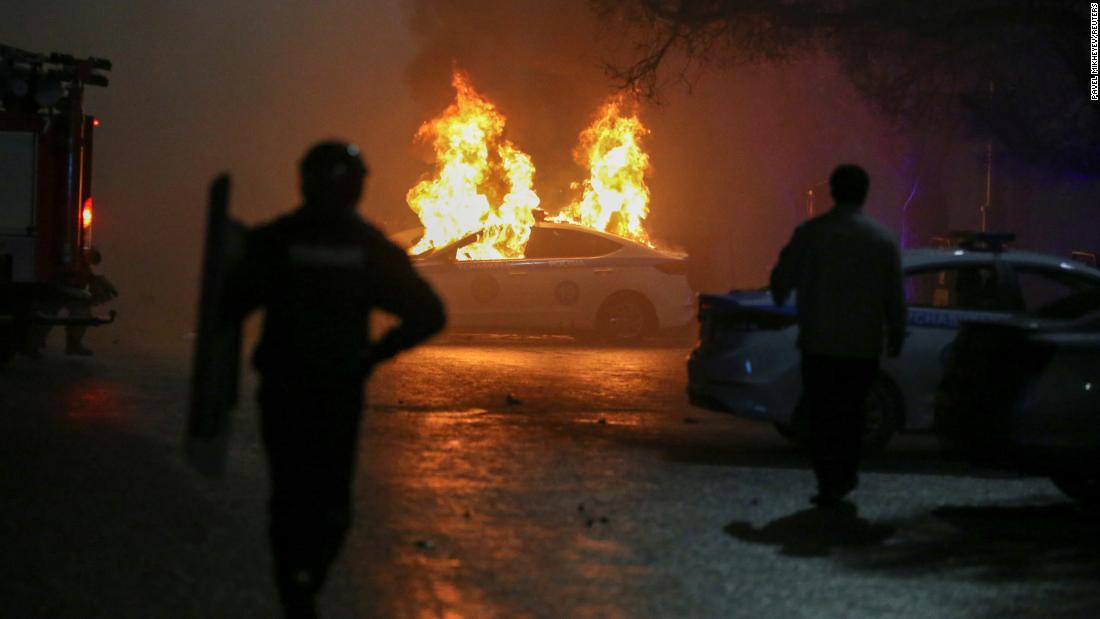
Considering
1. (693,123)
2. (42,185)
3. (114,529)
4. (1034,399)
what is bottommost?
(114,529)

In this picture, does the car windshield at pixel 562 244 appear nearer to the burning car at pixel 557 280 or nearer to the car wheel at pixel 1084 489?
the burning car at pixel 557 280

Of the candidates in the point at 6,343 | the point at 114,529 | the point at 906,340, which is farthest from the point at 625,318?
the point at 114,529

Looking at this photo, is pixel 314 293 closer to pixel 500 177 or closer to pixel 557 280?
pixel 557 280

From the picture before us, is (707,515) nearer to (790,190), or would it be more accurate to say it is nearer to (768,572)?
(768,572)

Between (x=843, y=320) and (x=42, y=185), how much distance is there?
31.3ft

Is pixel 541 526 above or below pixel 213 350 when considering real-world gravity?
below

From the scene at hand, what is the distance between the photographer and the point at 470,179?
79.2ft

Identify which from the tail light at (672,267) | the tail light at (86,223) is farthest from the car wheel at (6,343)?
the tail light at (672,267)

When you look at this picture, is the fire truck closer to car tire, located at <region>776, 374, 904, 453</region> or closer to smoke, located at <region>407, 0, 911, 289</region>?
car tire, located at <region>776, 374, 904, 453</region>

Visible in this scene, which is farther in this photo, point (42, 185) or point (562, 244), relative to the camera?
point (562, 244)

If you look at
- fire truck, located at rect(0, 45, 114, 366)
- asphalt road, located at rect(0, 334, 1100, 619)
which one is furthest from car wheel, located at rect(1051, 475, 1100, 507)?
fire truck, located at rect(0, 45, 114, 366)

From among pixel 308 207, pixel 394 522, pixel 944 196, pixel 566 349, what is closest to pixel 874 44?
pixel 566 349

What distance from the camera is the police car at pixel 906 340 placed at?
9.95 meters

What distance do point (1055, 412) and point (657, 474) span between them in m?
2.44
